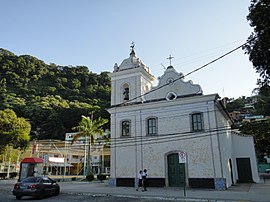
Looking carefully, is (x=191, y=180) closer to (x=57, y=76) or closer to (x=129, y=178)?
(x=129, y=178)

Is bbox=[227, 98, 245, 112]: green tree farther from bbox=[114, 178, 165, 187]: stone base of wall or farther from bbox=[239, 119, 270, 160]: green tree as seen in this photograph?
bbox=[114, 178, 165, 187]: stone base of wall

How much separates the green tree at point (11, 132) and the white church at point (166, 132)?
49.5 feet

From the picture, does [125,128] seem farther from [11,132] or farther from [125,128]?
[11,132]

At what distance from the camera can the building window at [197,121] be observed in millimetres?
19359

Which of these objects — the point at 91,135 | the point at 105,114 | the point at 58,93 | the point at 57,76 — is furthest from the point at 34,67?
the point at 91,135

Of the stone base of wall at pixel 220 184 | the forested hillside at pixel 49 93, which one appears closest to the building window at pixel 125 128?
the stone base of wall at pixel 220 184

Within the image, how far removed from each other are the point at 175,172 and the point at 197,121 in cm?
433

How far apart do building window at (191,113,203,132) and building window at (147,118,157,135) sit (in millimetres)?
3207

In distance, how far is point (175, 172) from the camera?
1961 centimetres

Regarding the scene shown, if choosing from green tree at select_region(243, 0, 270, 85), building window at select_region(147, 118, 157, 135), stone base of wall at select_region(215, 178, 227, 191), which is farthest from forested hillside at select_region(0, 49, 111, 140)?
green tree at select_region(243, 0, 270, 85)

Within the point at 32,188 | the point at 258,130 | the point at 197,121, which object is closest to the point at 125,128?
the point at 197,121

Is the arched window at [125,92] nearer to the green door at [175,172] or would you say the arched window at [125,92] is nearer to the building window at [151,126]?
the building window at [151,126]

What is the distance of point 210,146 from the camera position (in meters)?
18.5

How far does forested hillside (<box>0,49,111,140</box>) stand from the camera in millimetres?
68938
